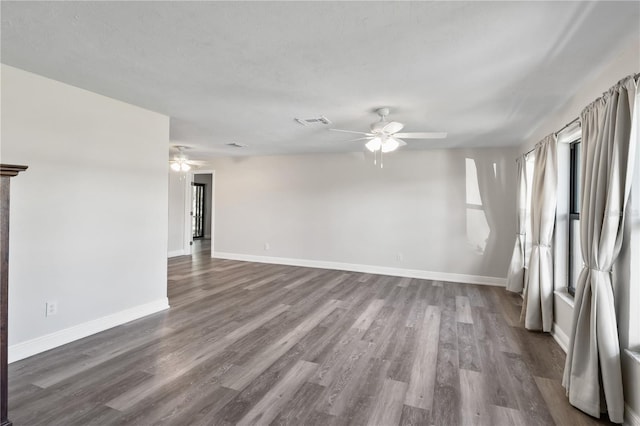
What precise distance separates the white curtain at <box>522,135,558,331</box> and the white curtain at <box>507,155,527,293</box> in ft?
4.12

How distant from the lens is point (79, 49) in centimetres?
229

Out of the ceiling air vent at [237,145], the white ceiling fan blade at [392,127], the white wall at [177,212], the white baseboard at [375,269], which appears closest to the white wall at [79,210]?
the ceiling air vent at [237,145]

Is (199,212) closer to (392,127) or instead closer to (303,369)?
(392,127)

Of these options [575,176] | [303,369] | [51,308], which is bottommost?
[303,369]

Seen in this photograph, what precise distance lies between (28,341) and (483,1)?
4.25 meters

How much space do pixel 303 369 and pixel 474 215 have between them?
4458 millimetres

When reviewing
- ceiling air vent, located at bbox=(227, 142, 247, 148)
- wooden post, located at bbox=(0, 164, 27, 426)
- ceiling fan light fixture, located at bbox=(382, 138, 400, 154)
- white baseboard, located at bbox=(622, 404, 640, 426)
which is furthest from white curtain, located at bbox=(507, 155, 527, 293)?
wooden post, located at bbox=(0, 164, 27, 426)

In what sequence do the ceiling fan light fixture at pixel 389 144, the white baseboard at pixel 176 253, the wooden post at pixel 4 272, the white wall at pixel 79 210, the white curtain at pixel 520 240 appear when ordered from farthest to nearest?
the white baseboard at pixel 176 253
the white curtain at pixel 520 240
the ceiling fan light fixture at pixel 389 144
the white wall at pixel 79 210
the wooden post at pixel 4 272

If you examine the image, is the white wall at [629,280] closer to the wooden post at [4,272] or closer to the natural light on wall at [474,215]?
the natural light on wall at [474,215]

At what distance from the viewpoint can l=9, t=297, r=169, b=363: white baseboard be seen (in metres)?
2.72

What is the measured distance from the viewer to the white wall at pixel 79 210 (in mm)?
2715

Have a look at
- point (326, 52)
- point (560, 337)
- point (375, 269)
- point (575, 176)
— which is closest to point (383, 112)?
point (326, 52)

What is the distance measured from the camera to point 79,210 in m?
3.13

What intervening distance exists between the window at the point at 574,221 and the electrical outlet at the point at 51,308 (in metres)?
5.21
